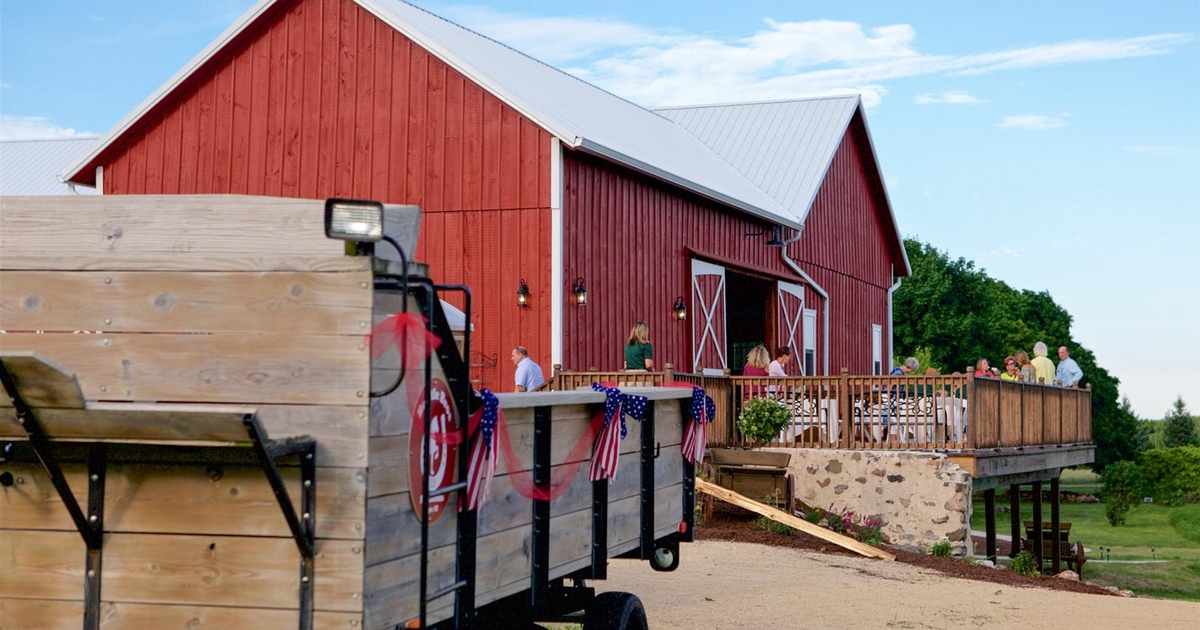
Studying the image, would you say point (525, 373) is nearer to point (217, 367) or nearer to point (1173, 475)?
point (217, 367)

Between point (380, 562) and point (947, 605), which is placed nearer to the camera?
point (380, 562)

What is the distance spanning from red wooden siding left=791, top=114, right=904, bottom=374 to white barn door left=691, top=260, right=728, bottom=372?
12.9 feet

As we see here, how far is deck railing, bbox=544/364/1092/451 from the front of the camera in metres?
18.0

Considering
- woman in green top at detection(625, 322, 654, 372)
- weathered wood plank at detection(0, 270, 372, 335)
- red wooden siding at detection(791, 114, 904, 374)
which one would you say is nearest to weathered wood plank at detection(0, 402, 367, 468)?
weathered wood plank at detection(0, 270, 372, 335)

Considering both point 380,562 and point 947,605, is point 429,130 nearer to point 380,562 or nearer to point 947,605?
point 947,605

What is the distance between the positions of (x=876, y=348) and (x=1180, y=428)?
186 ft

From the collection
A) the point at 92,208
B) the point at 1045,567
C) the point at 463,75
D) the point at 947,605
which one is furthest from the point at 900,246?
the point at 92,208

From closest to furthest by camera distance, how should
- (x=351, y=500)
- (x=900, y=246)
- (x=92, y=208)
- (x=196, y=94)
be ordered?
(x=351, y=500)
(x=92, y=208)
(x=196, y=94)
(x=900, y=246)

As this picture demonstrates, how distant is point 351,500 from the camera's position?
3582 mm

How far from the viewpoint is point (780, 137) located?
1147 inches

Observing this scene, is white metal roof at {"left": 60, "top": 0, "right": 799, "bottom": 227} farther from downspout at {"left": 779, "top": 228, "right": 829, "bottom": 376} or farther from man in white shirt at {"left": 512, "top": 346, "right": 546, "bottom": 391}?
man in white shirt at {"left": 512, "top": 346, "right": 546, "bottom": 391}

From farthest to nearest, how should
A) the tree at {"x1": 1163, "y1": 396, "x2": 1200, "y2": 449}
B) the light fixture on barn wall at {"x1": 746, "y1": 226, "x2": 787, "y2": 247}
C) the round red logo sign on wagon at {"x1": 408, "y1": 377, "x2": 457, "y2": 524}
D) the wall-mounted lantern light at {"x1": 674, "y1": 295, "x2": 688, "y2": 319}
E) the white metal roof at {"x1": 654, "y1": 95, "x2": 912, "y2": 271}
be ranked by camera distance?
the tree at {"x1": 1163, "y1": 396, "x2": 1200, "y2": 449}, the white metal roof at {"x1": 654, "y1": 95, "x2": 912, "y2": 271}, the light fixture on barn wall at {"x1": 746, "y1": 226, "x2": 787, "y2": 247}, the wall-mounted lantern light at {"x1": 674, "y1": 295, "x2": 688, "y2": 319}, the round red logo sign on wagon at {"x1": 408, "y1": 377, "x2": 457, "y2": 524}

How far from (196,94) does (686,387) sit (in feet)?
50.1

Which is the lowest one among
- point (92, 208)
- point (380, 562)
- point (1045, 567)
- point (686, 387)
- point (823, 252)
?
point (1045, 567)
